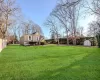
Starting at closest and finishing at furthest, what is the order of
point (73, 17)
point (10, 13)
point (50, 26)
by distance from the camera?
point (10, 13) < point (73, 17) < point (50, 26)

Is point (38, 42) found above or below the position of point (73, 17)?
below

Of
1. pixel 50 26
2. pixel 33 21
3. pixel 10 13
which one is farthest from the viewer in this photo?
pixel 33 21

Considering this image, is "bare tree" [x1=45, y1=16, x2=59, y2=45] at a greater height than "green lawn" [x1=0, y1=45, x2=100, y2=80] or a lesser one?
greater

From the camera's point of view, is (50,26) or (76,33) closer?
(76,33)

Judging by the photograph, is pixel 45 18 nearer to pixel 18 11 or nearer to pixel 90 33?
pixel 90 33

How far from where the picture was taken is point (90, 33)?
125 ft

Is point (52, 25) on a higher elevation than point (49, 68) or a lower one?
higher

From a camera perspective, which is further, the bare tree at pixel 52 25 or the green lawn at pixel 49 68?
the bare tree at pixel 52 25

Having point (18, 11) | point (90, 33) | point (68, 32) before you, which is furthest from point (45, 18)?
point (18, 11)

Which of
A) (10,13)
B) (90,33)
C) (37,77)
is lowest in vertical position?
(37,77)

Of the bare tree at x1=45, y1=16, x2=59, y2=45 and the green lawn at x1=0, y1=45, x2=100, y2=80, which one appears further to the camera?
the bare tree at x1=45, y1=16, x2=59, y2=45

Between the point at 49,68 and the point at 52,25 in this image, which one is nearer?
the point at 49,68

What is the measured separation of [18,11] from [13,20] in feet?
5.68

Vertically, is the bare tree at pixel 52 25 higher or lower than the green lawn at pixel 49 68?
higher
